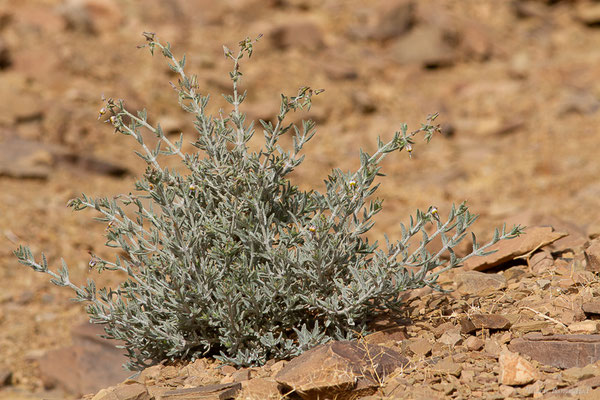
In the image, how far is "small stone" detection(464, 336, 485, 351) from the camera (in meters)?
3.19

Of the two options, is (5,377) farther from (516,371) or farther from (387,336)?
(516,371)

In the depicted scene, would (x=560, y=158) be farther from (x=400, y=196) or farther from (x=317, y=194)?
(x=317, y=194)

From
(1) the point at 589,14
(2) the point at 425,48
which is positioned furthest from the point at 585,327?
(1) the point at 589,14

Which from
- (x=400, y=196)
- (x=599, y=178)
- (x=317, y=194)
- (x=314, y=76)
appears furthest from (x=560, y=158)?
(x=317, y=194)

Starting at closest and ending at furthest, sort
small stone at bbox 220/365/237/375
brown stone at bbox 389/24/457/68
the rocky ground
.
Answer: the rocky ground, small stone at bbox 220/365/237/375, brown stone at bbox 389/24/457/68

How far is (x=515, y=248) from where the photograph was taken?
4.21 metres

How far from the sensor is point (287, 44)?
43.3 feet

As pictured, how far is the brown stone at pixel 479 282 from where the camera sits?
3855 millimetres

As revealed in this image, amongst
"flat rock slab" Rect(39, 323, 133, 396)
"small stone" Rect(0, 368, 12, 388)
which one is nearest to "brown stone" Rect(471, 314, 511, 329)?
"flat rock slab" Rect(39, 323, 133, 396)

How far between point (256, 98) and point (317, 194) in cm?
844

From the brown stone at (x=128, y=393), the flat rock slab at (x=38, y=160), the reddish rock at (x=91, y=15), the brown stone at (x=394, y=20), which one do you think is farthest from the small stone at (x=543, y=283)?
the brown stone at (x=394, y=20)

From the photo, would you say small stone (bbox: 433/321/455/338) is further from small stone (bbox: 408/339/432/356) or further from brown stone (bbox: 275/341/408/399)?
brown stone (bbox: 275/341/408/399)

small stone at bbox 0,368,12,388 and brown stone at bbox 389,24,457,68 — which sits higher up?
brown stone at bbox 389,24,457,68

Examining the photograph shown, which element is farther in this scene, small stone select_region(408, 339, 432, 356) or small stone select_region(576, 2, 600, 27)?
small stone select_region(576, 2, 600, 27)
